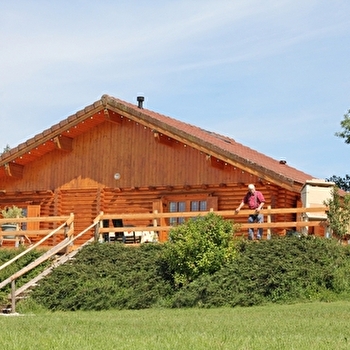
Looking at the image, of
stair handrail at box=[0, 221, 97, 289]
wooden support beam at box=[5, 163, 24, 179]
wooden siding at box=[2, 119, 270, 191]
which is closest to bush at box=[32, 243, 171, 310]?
stair handrail at box=[0, 221, 97, 289]

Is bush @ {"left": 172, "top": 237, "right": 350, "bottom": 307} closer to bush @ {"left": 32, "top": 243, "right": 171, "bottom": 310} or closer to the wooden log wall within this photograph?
bush @ {"left": 32, "top": 243, "right": 171, "bottom": 310}

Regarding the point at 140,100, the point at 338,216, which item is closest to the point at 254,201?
the point at 338,216

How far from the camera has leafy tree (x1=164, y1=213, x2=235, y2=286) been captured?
20.2 meters

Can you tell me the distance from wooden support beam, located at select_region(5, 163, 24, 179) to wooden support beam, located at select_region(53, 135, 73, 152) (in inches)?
70.3

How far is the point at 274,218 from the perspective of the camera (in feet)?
85.4

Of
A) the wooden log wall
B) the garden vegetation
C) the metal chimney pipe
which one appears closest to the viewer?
the garden vegetation

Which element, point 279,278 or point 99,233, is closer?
point 279,278

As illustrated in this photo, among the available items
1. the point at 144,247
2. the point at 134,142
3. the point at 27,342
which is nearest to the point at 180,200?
the point at 134,142

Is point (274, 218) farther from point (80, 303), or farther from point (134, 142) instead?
point (80, 303)

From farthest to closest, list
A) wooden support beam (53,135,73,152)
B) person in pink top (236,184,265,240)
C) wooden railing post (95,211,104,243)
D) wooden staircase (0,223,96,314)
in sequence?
1. wooden support beam (53,135,73,152)
2. wooden railing post (95,211,104,243)
3. person in pink top (236,184,265,240)
4. wooden staircase (0,223,96,314)

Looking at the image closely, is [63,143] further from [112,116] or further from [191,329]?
[191,329]

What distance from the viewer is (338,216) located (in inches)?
842

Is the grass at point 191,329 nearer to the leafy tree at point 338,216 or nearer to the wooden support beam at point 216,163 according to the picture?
the leafy tree at point 338,216

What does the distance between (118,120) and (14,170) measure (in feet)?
14.0
